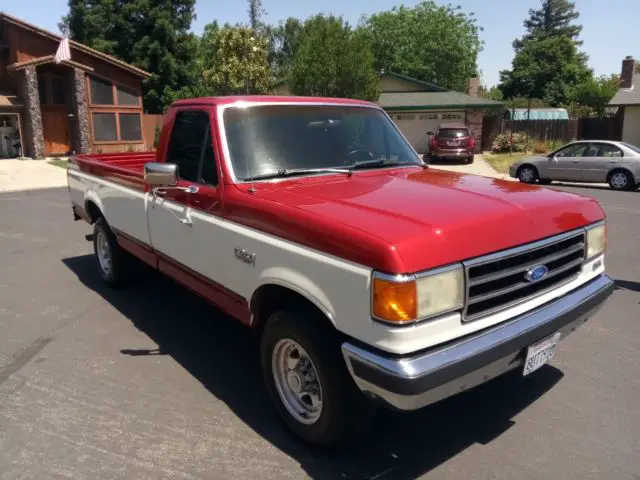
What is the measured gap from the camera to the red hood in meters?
2.59

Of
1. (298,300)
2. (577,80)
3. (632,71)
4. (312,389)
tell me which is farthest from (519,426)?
(577,80)

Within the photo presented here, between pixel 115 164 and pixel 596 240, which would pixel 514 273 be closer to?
pixel 596 240

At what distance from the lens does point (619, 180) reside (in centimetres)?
1562

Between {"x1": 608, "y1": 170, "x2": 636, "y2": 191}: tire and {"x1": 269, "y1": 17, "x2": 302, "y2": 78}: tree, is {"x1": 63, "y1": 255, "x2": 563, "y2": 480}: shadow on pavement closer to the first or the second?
{"x1": 608, "y1": 170, "x2": 636, "y2": 191}: tire

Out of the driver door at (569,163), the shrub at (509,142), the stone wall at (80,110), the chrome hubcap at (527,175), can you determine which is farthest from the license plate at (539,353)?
the stone wall at (80,110)

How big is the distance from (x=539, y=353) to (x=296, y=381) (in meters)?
1.42

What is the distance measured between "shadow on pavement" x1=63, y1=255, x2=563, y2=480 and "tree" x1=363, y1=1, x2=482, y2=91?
5326cm

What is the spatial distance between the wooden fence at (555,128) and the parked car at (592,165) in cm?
1369

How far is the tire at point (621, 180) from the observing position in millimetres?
15430

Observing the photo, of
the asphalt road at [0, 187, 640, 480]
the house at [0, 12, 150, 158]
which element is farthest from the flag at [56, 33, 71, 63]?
the asphalt road at [0, 187, 640, 480]

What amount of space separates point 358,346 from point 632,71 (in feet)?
123

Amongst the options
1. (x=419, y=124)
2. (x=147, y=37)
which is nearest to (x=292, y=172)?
(x=419, y=124)

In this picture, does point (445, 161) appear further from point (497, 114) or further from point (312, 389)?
point (312, 389)

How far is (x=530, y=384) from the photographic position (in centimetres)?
397
